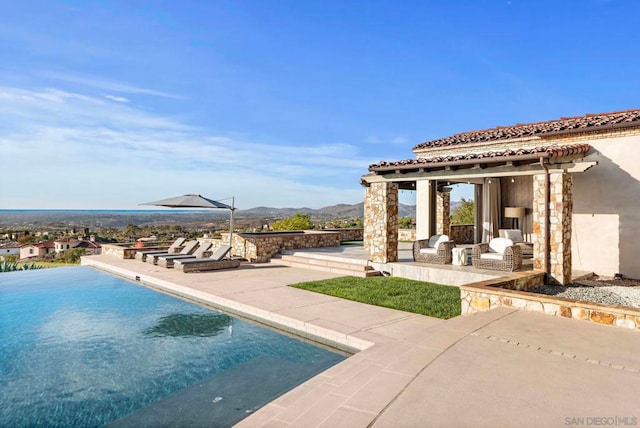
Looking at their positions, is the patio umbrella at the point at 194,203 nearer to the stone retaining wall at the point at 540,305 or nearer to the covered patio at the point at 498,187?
the covered patio at the point at 498,187

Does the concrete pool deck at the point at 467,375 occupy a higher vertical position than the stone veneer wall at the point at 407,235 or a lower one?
lower

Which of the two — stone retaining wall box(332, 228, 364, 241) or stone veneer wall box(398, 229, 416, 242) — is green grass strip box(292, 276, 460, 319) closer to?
stone retaining wall box(332, 228, 364, 241)

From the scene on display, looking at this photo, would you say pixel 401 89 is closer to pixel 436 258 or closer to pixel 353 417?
pixel 436 258

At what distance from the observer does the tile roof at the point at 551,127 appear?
1106cm

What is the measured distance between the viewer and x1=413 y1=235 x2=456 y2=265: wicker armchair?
39.2 feet

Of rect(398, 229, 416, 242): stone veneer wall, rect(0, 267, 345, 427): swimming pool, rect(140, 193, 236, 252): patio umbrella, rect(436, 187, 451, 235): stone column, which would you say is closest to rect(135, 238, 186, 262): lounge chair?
rect(140, 193, 236, 252): patio umbrella

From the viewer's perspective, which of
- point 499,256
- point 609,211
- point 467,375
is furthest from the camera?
point 609,211

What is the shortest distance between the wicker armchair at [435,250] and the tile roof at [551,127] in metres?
5.19

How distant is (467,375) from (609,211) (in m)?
10.2

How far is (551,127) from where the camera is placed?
13.1 metres

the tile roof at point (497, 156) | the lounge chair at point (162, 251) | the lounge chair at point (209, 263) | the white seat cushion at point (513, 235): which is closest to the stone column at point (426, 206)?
the white seat cushion at point (513, 235)

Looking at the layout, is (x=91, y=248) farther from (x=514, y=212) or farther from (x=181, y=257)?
(x=514, y=212)

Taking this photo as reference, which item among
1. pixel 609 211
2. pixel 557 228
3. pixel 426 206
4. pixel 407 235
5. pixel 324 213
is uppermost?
pixel 324 213

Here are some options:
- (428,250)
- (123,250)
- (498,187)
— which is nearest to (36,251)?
(123,250)
